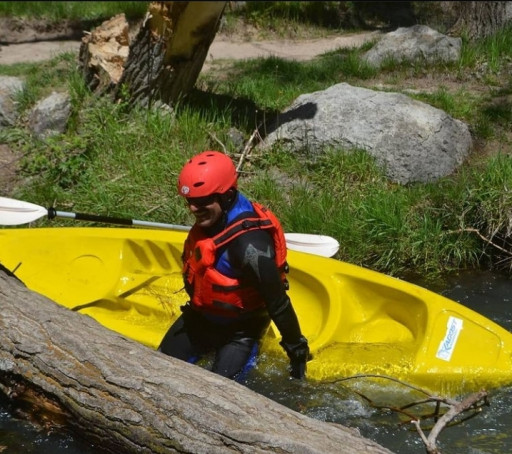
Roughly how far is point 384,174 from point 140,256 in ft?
6.28

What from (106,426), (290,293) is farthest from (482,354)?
(106,426)

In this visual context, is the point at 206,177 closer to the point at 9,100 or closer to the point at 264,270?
the point at 264,270

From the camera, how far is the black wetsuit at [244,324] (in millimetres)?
3330

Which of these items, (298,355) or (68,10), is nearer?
(298,355)

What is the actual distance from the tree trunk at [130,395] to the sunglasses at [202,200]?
2.00ft

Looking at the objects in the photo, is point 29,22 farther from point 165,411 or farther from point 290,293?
point 165,411

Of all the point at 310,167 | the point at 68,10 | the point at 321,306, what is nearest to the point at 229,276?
the point at 321,306

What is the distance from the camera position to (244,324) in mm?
3652

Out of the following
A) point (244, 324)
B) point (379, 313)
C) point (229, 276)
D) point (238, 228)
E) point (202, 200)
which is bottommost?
point (379, 313)

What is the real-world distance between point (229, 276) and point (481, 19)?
16.8ft

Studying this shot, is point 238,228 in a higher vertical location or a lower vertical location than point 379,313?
higher

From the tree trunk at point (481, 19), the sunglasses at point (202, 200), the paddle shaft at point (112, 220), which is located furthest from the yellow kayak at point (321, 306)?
the tree trunk at point (481, 19)

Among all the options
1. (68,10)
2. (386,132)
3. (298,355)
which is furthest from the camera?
(68,10)

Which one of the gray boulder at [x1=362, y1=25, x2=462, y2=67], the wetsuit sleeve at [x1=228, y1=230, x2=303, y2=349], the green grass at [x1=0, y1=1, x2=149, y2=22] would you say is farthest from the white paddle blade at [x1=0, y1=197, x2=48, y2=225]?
the green grass at [x1=0, y1=1, x2=149, y2=22]
